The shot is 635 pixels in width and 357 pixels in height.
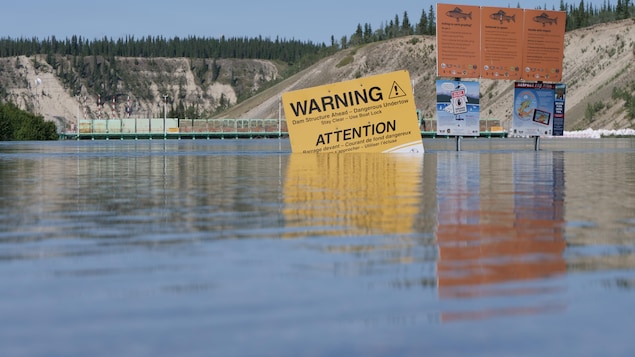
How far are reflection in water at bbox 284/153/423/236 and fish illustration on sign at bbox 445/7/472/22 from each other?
60.0 feet

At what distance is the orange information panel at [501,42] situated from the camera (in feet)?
144

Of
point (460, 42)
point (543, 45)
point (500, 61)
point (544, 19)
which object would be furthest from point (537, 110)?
point (460, 42)

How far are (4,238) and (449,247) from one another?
4.01 metres

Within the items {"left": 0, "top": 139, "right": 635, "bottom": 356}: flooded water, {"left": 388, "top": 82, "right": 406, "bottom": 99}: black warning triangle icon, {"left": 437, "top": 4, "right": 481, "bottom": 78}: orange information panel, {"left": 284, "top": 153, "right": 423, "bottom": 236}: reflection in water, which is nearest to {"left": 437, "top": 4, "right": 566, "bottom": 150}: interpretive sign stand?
{"left": 437, "top": 4, "right": 481, "bottom": 78}: orange information panel

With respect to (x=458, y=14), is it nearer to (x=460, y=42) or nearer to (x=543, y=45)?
(x=460, y=42)

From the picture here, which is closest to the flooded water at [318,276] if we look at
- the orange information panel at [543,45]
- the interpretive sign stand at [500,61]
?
the interpretive sign stand at [500,61]

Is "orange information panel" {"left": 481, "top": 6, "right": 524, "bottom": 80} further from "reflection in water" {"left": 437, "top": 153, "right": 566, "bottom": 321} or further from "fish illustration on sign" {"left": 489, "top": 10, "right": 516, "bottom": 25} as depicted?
"reflection in water" {"left": 437, "top": 153, "right": 566, "bottom": 321}

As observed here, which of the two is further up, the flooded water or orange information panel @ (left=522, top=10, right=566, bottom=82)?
orange information panel @ (left=522, top=10, right=566, bottom=82)

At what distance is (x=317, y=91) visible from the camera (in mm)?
34281

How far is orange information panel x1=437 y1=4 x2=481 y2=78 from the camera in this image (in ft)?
141

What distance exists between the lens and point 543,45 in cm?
4578

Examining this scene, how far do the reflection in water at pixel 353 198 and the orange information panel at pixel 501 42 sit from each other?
63.1ft

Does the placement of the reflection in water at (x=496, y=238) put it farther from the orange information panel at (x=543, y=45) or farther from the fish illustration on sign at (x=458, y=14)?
the orange information panel at (x=543, y=45)

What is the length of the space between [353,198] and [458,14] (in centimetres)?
2931
